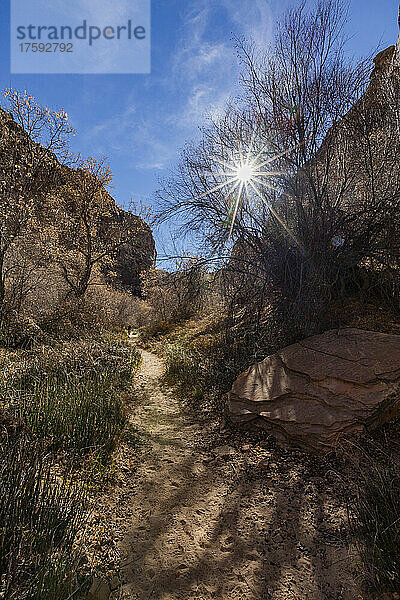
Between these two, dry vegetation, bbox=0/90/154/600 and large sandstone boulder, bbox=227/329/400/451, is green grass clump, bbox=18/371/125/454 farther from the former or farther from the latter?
large sandstone boulder, bbox=227/329/400/451

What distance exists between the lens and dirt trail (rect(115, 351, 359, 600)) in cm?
256

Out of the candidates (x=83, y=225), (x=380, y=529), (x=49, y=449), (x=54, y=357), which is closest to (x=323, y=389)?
(x=380, y=529)

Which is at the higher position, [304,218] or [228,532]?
[304,218]

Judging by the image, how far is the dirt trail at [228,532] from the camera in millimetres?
2564

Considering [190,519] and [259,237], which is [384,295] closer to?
[259,237]

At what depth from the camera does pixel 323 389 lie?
4621 millimetres

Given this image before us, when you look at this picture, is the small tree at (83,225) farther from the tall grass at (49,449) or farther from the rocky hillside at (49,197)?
the tall grass at (49,449)

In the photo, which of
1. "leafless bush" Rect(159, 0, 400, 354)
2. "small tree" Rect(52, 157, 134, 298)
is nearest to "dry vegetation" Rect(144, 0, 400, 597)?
"leafless bush" Rect(159, 0, 400, 354)

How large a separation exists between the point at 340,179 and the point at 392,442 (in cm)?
510

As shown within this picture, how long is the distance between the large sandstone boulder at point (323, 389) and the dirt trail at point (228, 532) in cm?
53

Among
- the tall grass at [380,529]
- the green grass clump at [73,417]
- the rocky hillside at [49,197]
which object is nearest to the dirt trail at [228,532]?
the tall grass at [380,529]

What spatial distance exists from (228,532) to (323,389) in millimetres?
2245

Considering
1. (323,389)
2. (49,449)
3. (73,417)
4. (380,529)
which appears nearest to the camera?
(380,529)

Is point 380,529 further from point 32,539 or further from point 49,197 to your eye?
point 49,197
